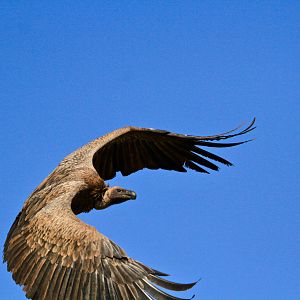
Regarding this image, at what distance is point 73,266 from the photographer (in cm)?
1113

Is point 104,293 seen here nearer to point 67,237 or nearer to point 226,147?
point 67,237

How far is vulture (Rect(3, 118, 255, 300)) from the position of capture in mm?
10812

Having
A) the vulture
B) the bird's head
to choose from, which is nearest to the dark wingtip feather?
the vulture

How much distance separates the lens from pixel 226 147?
1534cm

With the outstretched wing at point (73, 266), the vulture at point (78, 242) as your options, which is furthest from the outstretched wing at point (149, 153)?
the outstretched wing at point (73, 266)

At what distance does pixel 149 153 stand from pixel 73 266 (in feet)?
17.5

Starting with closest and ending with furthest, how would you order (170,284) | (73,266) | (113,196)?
(170,284), (73,266), (113,196)

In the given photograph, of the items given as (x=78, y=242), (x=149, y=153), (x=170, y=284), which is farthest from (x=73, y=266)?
(x=149, y=153)

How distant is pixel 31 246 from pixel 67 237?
642 mm

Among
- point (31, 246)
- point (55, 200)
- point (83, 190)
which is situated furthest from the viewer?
point (83, 190)

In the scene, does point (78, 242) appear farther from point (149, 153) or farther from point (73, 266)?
point (149, 153)

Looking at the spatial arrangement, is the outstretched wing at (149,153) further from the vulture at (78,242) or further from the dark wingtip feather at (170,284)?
the dark wingtip feather at (170,284)

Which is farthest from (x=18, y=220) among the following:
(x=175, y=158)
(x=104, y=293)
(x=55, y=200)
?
(x=175, y=158)

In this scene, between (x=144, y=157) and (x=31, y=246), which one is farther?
(x=144, y=157)
